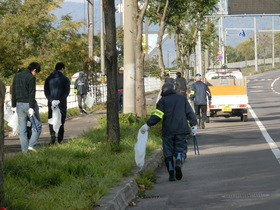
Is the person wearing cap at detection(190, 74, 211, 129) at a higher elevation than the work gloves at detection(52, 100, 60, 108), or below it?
below

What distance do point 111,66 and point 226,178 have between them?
4189 mm

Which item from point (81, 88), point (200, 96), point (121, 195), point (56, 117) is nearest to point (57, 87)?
point (56, 117)

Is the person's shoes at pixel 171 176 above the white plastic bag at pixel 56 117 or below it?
below

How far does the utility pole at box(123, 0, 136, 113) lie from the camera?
2127 centimetres

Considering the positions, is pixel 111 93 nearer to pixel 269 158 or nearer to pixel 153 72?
pixel 269 158

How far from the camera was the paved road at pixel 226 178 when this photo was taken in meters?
9.56

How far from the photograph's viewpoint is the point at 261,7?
145ft

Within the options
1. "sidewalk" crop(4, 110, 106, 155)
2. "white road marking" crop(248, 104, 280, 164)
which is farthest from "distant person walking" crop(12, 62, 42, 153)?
"white road marking" crop(248, 104, 280, 164)

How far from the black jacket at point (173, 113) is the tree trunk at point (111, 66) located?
313 cm

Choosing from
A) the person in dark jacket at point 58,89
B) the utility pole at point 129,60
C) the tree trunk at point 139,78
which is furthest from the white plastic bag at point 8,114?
the tree trunk at point 139,78

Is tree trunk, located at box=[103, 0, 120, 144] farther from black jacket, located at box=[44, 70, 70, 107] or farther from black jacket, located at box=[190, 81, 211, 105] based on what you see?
black jacket, located at box=[190, 81, 211, 105]

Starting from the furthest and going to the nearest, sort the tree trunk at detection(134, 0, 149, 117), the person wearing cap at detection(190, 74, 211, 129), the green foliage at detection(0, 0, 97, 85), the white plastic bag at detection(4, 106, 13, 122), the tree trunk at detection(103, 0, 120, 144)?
the green foliage at detection(0, 0, 97, 85) → the person wearing cap at detection(190, 74, 211, 129) → the tree trunk at detection(134, 0, 149, 117) → the white plastic bag at detection(4, 106, 13, 122) → the tree trunk at detection(103, 0, 120, 144)

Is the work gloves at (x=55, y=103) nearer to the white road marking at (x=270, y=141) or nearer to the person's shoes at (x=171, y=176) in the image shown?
the person's shoes at (x=171, y=176)

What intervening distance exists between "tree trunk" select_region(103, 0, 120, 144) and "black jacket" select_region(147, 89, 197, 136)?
3126 millimetres
